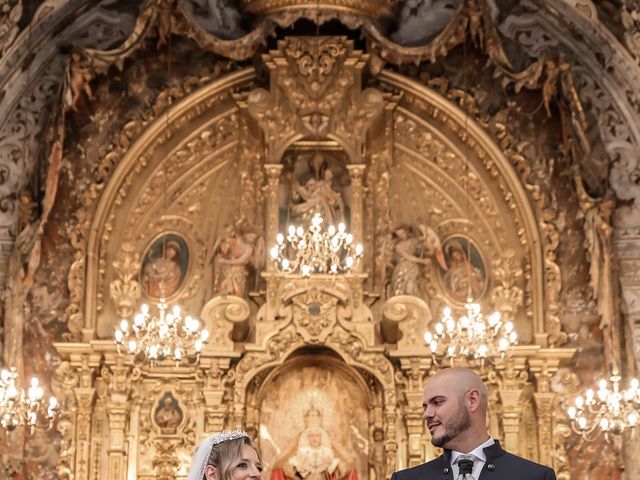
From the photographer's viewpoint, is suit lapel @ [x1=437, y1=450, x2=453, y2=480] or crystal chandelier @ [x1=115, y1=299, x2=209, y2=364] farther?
crystal chandelier @ [x1=115, y1=299, x2=209, y2=364]

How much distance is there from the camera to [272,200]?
49.7 feet

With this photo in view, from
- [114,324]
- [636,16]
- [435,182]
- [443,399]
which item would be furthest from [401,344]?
[443,399]

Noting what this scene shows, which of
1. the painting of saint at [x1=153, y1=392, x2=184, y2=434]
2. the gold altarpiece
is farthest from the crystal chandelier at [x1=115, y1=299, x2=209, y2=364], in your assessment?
the painting of saint at [x1=153, y1=392, x2=184, y2=434]

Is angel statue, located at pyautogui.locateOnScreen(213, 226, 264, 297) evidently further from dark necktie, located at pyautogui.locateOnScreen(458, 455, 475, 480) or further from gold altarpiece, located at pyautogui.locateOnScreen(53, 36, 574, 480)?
dark necktie, located at pyautogui.locateOnScreen(458, 455, 475, 480)

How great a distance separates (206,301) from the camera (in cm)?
1527

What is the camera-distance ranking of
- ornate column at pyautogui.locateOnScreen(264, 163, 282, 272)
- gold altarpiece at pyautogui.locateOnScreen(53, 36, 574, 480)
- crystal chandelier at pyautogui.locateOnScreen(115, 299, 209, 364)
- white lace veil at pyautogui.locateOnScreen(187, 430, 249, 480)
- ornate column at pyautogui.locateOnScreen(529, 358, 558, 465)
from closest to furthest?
white lace veil at pyautogui.locateOnScreen(187, 430, 249, 480)
crystal chandelier at pyautogui.locateOnScreen(115, 299, 209, 364)
ornate column at pyautogui.locateOnScreen(529, 358, 558, 465)
gold altarpiece at pyautogui.locateOnScreen(53, 36, 574, 480)
ornate column at pyautogui.locateOnScreen(264, 163, 282, 272)

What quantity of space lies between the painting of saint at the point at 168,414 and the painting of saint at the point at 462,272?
303 centimetres

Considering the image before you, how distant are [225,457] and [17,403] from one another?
8.19m

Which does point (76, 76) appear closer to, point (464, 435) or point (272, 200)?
point (272, 200)

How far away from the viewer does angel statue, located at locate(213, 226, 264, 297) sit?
1509cm

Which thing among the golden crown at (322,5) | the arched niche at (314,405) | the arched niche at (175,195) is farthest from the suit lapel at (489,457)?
the arched niche at (175,195)

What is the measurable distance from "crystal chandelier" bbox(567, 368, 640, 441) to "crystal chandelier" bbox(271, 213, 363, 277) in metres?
2.63

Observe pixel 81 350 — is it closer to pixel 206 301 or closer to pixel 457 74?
pixel 206 301

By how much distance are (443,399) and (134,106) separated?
10312mm
